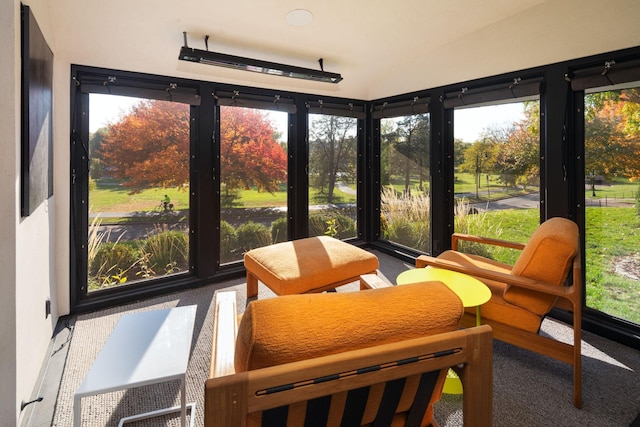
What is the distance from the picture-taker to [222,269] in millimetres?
3789

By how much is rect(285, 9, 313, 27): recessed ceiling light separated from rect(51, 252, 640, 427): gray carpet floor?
270 centimetres

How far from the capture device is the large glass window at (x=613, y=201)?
8.11ft

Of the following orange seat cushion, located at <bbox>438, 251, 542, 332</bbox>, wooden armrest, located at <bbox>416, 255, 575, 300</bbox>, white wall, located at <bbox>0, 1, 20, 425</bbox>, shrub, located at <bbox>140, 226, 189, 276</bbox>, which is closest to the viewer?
white wall, located at <bbox>0, 1, 20, 425</bbox>

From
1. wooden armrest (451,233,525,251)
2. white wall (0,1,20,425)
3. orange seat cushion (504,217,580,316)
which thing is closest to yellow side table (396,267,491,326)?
orange seat cushion (504,217,580,316)

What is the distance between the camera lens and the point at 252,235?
13.2 feet

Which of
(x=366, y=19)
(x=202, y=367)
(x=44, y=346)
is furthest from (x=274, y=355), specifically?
(x=366, y=19)

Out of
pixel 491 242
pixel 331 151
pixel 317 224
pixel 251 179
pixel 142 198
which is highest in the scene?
pixel 331 151

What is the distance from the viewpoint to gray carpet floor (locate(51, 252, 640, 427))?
1.73 metres

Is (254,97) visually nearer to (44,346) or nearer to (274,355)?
(44,346)

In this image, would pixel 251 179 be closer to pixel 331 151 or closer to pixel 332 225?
pixel 331 151

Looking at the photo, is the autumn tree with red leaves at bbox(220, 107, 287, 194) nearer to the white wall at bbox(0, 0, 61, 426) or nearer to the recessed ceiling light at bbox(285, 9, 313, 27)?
the recessed ceiling light at bbox(285, 9, 313, 27)

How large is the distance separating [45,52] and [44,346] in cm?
194

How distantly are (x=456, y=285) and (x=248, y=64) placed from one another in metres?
2.63

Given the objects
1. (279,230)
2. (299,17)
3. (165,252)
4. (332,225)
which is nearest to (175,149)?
(165,252)
